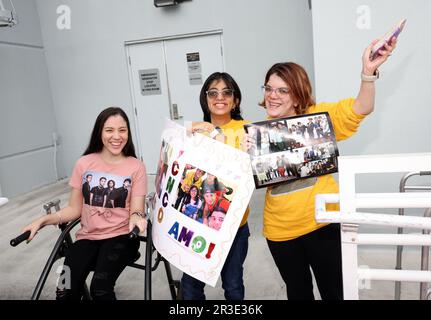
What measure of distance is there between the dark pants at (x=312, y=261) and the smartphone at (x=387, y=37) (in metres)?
0.61

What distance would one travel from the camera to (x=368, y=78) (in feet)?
3.58

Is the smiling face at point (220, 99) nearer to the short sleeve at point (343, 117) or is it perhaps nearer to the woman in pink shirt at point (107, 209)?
the short sleeve at point (343, 117)

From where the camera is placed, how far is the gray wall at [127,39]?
4.26m

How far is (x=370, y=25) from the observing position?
7.50 feet

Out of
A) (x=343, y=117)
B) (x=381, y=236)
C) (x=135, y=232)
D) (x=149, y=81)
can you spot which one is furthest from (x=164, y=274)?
(x=149, y=81)

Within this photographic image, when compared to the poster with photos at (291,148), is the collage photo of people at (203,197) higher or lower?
lower

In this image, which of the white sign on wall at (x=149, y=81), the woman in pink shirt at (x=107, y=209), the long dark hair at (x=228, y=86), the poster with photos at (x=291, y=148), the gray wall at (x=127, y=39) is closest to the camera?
the poster with photos at (x=291, y=148)

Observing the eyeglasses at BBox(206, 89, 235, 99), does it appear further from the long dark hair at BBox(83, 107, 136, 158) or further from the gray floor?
the gray floor

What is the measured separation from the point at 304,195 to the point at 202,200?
0.38 metres

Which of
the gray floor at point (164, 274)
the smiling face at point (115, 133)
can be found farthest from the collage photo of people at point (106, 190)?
the gray floor at point (164, 274)

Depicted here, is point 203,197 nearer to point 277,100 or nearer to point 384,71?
point 277,100

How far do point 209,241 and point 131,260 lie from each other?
0.73m

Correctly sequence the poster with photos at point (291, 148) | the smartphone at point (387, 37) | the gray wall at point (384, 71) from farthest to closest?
the gray wall at point (384, 71)
the poster with photos at point (291, 148)
the smartphone at point (387, 37)
